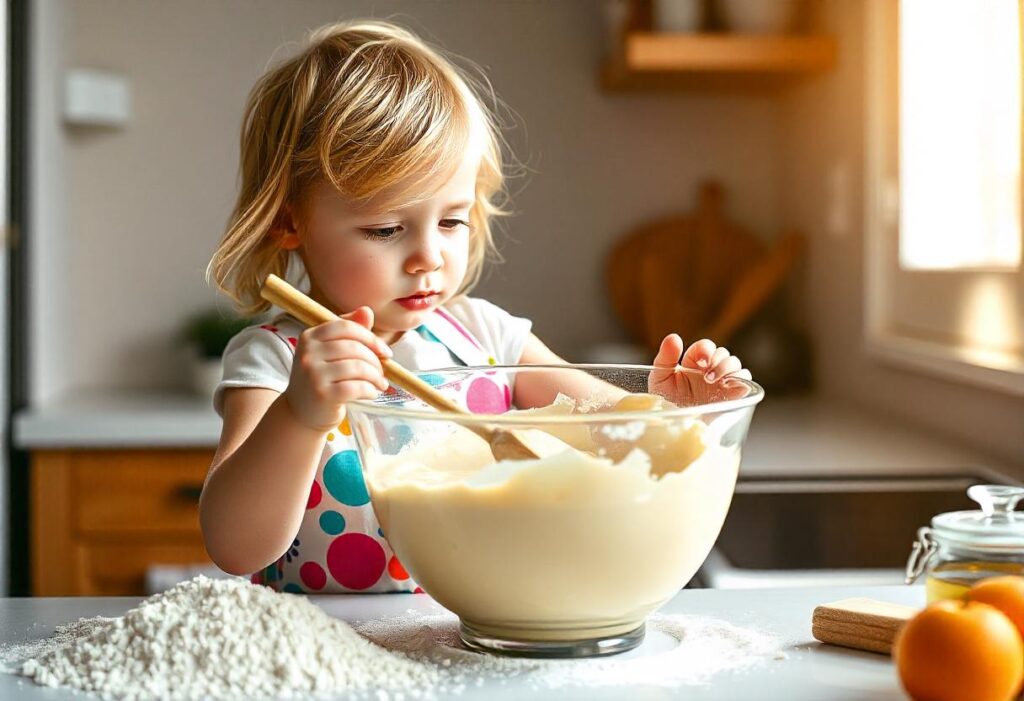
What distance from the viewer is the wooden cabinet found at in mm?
2188

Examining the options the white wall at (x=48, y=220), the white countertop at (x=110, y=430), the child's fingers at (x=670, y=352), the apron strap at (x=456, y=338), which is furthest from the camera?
the white wall at (x=48, y=220)

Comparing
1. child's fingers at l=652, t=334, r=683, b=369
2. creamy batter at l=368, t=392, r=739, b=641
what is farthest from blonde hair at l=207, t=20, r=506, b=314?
creamy batter at l=368, t=392, r=739, b=641

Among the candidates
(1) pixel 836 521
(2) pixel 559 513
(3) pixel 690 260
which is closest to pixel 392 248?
(2) pixel 559 513

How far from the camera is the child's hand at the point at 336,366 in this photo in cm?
74

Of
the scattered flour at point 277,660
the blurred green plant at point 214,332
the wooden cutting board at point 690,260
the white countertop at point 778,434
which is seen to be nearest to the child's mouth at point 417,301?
the scattered flour at point 277,660

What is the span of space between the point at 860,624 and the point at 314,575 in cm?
55

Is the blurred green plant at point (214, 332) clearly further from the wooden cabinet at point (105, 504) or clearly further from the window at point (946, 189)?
the window at point (946, 189)

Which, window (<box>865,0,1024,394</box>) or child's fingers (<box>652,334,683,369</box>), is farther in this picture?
window (<box>865,0,1024,394</box>)

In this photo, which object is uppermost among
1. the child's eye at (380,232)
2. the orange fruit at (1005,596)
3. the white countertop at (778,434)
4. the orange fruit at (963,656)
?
the child's eye at (380,232)

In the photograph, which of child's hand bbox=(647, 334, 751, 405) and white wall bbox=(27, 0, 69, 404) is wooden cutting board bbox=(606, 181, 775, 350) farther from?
child's hand bbox=(647, 334, 751, 405)

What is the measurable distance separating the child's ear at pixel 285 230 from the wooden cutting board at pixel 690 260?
1.65 m

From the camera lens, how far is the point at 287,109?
43.6 inches

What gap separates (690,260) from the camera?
279cm

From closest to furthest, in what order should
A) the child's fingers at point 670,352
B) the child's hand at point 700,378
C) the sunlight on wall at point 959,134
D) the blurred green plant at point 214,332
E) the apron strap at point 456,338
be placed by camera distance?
the child's hand at point 700,378 → the child's fingers at point 670,352 → the apron strap at point 456,338 → the sunlight on wall at point 959,134 → the blurred green plant at point 214,332
